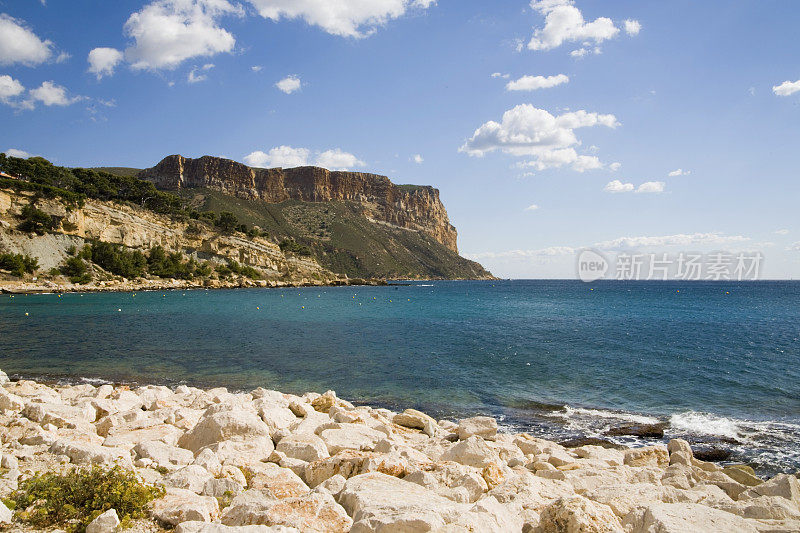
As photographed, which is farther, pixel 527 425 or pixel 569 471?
pixel 527 425

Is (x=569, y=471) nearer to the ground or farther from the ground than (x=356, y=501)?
nearer to the ground

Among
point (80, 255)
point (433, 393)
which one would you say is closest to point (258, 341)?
point (433, 393)

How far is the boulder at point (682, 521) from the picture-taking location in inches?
154

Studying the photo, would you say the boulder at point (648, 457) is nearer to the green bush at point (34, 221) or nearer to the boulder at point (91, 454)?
the boulder at point (91, 454)

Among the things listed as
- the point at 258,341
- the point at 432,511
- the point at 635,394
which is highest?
the point at 432,511

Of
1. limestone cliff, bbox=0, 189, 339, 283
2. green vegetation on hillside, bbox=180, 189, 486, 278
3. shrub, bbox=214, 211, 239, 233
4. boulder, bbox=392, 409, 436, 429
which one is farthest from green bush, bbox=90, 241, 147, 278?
boulder, bbox=392, 409, 436, 429

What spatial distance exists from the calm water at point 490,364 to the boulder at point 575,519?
28.5ft

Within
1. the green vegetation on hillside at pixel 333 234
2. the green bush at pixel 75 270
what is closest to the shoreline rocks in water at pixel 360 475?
the green bush at pixel 75 270

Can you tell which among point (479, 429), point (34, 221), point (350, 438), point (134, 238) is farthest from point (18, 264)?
point (479, 429)

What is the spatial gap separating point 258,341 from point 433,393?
14.4 m

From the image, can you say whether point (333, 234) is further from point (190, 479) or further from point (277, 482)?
point (190, 479)

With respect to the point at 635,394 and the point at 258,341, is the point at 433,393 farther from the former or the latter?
the point at 258,341

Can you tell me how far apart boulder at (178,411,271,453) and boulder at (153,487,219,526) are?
252 centimetres

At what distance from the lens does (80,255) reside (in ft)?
219
